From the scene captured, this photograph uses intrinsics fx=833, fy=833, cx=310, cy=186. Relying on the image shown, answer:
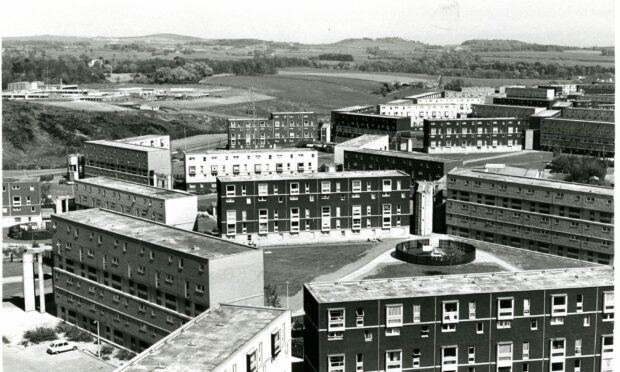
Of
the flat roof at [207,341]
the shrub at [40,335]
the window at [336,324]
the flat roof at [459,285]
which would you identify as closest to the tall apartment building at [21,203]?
the shrub at [40,335]

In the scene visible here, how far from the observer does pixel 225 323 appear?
83.3 ft

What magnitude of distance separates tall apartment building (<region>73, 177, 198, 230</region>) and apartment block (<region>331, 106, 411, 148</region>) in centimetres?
4214

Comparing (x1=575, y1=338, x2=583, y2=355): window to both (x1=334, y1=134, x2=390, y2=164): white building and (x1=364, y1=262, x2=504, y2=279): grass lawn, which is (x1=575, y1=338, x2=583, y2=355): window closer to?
(x1=364, y1=262, x2=504, y2=279): grass lawn

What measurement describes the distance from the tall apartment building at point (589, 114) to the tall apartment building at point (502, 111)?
5006mm

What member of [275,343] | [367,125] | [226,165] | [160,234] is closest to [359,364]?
[275,343]

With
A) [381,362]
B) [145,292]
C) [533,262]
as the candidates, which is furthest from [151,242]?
[533,262]

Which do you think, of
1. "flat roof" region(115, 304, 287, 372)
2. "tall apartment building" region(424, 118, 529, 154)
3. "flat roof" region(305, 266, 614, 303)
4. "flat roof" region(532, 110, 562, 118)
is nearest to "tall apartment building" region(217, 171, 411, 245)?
"flat roof" region(305, 266, 614, 303)

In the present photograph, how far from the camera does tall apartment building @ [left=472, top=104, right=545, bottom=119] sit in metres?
107

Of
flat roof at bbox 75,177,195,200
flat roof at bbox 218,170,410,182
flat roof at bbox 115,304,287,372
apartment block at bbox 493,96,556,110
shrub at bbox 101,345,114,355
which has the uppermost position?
apartment block at bbox 493,96,556,110

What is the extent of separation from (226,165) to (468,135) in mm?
34631

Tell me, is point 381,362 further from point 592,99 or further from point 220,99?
point 220,99

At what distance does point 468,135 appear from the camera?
92.8 meters

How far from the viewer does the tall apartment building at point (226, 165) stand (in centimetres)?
6819

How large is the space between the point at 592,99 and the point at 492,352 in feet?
334
